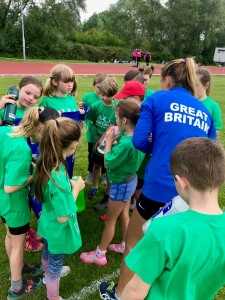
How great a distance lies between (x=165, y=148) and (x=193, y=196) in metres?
0.85

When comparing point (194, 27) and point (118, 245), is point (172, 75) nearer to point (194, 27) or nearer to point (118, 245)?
point (118, 245)

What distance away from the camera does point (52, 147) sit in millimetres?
2105

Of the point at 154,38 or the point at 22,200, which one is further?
the point at 154,38

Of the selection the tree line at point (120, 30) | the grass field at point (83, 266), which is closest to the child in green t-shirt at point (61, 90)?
the grass field at point (83, 266)

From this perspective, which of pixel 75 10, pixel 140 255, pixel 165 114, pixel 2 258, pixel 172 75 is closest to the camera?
pixel 140 255

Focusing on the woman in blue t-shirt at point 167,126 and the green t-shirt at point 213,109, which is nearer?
the woman in blue t-shirt at point 167,126

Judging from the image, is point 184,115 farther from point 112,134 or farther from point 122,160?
point 112,134

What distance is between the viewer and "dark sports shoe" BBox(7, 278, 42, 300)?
2.64 metres

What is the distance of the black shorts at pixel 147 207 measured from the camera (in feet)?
7.35

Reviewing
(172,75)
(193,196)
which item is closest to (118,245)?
(172,75)

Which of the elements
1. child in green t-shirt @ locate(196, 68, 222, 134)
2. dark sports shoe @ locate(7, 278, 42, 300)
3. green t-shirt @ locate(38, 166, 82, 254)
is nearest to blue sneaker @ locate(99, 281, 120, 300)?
dark sports shoe @ locate(7, 278, 42, 300)

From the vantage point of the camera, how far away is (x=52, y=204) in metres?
2.14

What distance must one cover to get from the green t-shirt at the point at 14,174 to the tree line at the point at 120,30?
33297 millimetres

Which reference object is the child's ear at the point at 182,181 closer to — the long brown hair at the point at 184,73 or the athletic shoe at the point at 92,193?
the long brown hair at the point at 184,73
